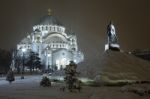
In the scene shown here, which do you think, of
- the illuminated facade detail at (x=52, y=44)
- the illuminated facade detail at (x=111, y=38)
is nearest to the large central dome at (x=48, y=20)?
the illuminated facade detail at (x=52, y=44)

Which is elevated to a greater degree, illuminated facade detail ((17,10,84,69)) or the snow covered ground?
illuminated facade detail ((17,10,84,69))

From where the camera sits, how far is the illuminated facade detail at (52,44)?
102m

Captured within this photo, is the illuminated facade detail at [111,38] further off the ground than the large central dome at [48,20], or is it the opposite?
the large central dome at [48,20]

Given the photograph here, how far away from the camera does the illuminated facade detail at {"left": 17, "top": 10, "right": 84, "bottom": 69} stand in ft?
334

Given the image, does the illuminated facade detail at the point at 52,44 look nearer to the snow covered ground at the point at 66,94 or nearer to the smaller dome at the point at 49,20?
the smaller dome at the point at 49,20

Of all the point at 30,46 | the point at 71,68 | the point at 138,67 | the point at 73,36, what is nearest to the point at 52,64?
the point at 30,46

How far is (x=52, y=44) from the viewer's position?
107438mm

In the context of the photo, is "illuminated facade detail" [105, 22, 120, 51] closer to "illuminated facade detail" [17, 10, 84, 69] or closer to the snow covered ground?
the snow covered ground

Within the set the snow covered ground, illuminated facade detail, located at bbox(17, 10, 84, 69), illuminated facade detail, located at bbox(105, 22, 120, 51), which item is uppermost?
illuminated facade detail, located at bbox(17, 10, 84, 69)

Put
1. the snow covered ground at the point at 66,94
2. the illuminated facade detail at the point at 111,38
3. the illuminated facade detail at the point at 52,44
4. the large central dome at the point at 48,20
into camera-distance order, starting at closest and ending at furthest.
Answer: the snow covered ground at the point at 66,94 < the illuminated facade detail at the point at 111,38 < the illuminated facade detail at the point at 52,44 < the large central dome at the point at 48,20

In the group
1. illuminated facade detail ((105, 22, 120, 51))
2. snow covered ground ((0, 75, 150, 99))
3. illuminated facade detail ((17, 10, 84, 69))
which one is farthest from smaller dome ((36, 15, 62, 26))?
snow covered ground ((0, 75, 150, 99))

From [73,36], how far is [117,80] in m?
87.2

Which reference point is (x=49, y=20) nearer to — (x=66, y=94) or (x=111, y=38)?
(x=111, y=38)

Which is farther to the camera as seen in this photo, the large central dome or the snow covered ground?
the large central dome
